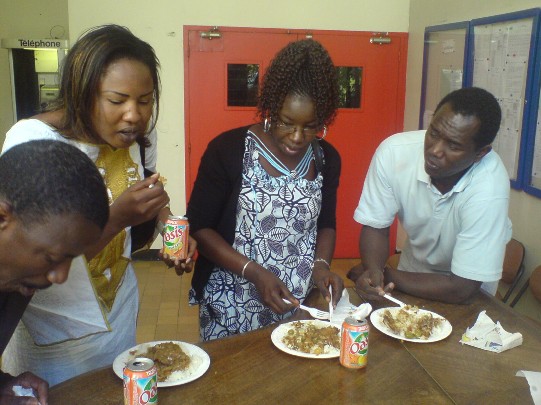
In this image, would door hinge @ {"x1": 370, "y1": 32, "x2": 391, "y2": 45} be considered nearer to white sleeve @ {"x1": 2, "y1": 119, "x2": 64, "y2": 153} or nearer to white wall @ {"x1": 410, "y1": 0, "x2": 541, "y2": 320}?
white wall @ {"x1": 410, "y1": 0, "x2": 541, "y2": 320}

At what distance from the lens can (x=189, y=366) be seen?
168cm

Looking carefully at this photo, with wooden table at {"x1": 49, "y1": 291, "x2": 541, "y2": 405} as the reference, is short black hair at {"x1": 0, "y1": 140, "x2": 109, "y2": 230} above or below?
above

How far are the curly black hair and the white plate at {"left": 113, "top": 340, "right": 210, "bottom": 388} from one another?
2.98ft

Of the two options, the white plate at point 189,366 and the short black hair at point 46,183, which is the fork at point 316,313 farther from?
the short black hair at point 46,183

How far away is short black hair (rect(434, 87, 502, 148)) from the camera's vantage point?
7.00ft

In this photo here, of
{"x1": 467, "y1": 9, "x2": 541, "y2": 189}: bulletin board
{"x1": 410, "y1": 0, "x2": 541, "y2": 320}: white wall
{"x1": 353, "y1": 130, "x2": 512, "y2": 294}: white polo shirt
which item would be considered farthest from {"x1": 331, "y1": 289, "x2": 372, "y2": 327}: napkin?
{"x1": 467, "y1": 9, "x2": 541, "y2": 189}: bulletin board

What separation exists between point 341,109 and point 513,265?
95.5 inches

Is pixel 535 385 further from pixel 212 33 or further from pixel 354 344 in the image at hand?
pixel 212 33

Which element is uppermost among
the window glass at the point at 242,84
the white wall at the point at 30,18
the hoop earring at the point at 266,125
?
the white wall at the point at 30,18

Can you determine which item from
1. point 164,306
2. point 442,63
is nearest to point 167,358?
point 164,306

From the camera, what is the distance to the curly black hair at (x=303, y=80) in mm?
2109

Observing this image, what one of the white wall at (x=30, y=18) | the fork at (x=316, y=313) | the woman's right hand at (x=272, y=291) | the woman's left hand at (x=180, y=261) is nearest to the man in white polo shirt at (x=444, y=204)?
the fork at (x=316, y=313)

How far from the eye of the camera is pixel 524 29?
11.5 ft

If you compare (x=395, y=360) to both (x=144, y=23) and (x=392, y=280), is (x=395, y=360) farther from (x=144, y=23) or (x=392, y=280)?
(x=144, y=23)
